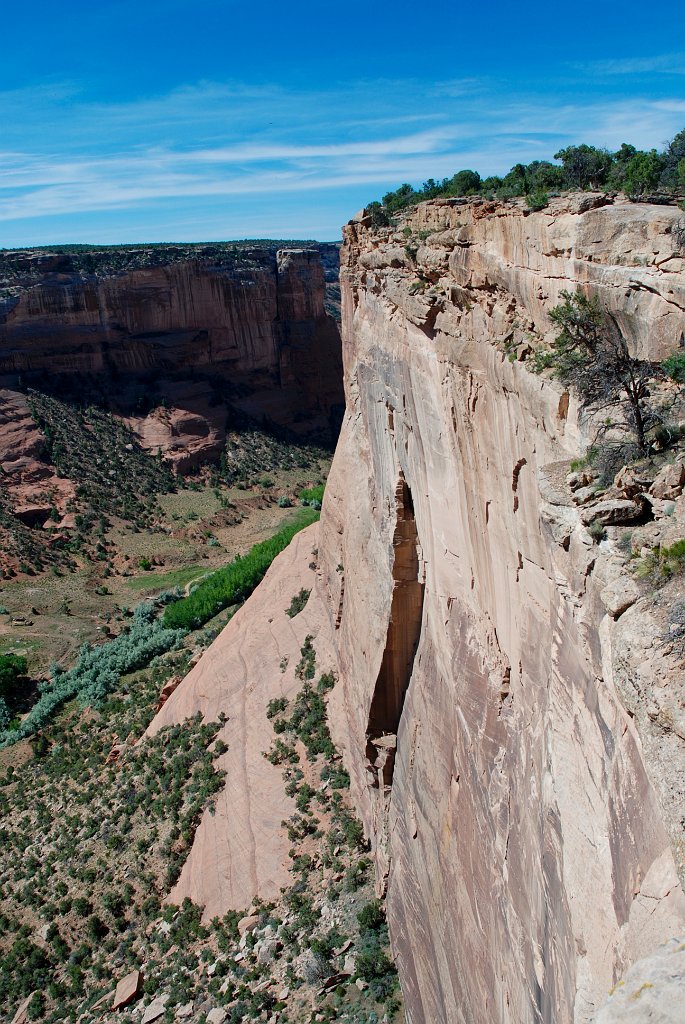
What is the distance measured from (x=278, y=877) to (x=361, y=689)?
222 inches

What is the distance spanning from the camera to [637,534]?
23.7 feet

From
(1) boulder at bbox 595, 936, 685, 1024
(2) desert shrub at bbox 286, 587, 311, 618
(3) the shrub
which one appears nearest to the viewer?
(1) boulder at bbox 595, 936, 685, 1024

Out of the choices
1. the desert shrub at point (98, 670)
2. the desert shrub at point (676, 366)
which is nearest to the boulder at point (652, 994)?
the desert shrub at point (676, 366)

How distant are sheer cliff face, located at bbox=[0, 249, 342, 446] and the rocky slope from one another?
59662 millimetres

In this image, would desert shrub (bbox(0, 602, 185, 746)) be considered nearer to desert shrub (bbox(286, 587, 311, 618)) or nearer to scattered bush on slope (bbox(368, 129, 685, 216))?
desert shrub (bbox(286, 587, 311, 618))

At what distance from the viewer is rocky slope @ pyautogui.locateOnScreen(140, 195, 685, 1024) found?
22.7 feet

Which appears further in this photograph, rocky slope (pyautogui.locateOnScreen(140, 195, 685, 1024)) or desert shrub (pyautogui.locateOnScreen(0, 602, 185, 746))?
desert shrub (pyautogui.locateOnScreen(0, 602, 185, 746))

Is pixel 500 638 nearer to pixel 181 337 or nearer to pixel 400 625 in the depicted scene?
pixel 400 625

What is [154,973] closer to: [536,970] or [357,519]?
[357,519]

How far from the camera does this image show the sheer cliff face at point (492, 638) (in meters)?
7.56

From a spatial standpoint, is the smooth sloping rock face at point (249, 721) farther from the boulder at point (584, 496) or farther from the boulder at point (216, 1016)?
the boulder at point (584, 496)

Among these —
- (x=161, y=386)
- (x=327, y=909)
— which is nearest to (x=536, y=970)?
(x=327, y=909)

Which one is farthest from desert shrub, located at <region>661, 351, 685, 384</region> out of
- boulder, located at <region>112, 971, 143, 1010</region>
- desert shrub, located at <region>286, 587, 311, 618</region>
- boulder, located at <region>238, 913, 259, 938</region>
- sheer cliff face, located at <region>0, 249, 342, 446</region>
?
sheer cliff face, located at <region>0, 249, 342, 446</region>

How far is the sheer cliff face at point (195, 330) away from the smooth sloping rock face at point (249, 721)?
52055mm
